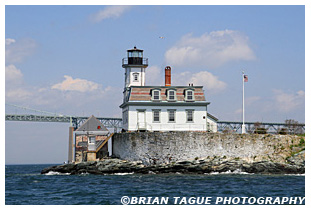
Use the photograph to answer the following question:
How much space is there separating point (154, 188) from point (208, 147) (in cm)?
1126

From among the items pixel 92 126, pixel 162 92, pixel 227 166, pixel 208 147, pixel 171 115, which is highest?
pixel 162 92

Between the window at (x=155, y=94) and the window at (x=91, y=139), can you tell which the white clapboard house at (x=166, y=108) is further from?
the window at (x=91, y=139)

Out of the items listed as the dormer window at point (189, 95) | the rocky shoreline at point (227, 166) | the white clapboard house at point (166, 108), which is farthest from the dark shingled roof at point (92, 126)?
the rocky shoreline at point (227, 166)

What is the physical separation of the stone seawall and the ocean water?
2.34 m

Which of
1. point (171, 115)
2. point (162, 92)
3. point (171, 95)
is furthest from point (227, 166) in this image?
point (162, 92)

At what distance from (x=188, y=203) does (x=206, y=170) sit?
15.3 meters

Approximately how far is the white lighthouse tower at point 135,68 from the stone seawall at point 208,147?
8272 mm

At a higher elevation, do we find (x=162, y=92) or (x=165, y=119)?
(x=162, y=92)

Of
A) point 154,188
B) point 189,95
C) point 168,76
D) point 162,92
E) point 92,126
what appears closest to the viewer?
point 154,188

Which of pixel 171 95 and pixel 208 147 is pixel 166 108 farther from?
pixel 208 147

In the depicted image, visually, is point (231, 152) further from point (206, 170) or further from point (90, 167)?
point (90, 167)

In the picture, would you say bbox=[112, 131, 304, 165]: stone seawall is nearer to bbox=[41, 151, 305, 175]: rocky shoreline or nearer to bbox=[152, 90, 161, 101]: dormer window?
bbox=[41, 151, 305, 175]: rocky shoreline

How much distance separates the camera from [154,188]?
31.9 metres

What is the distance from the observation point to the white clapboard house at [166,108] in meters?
45.8
